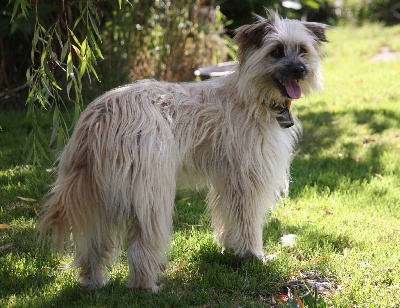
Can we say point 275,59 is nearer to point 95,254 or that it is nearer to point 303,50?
point 303,50

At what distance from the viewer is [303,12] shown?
545 inches

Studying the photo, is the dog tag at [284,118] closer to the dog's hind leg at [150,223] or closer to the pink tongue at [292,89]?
the pink tongue at [292,89]

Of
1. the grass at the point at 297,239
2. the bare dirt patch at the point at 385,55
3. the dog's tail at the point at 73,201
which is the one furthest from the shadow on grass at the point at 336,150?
the bare dirt patch at the point at 385,55

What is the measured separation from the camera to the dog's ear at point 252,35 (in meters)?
3.99

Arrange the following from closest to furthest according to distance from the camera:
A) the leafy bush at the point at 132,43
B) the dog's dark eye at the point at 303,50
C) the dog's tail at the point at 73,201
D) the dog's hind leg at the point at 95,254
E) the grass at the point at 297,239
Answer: the dog's tail at the point at 73,201
the dog's hind leg at the point at 95,254
the grass at the point at 297,239
the dog's dark eye at the point at 303,50
the leafy bush at the point at 132,43

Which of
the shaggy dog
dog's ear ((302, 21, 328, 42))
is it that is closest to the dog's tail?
the shaggy dog

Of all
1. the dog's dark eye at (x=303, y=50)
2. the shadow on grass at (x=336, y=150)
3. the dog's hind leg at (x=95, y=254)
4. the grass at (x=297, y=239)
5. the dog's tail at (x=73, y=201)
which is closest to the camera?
the dog's tail at (x=73, y=201)

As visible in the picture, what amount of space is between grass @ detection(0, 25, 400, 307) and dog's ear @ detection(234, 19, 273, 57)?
1.37 m

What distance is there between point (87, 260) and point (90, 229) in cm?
27

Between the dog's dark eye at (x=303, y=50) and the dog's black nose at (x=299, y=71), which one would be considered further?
the dog's dark eye at (x=303, y=50)

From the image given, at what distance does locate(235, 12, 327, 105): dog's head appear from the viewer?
13.0 ft

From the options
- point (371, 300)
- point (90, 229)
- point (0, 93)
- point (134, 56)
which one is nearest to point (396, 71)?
point (134, 56)

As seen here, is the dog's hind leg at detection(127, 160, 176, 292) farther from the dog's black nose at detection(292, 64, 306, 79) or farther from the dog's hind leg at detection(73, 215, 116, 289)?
the dog's black nose at detection(292, 64, 306, 79)

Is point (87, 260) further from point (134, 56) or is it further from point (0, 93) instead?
point (134, 56)
